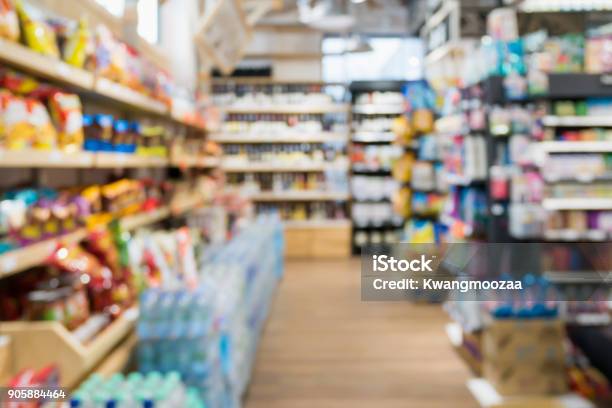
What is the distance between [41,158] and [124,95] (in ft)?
3.83

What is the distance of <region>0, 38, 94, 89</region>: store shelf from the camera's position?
2.07 meters

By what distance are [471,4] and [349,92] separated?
3032mm

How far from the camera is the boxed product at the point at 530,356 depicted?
3490 mm

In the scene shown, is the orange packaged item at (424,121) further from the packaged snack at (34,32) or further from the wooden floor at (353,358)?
the packaged snack at (34,32)

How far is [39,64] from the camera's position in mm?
2295

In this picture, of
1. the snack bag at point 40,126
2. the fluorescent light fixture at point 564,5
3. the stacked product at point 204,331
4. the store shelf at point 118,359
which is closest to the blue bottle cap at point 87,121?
the snack bag at point 40,126

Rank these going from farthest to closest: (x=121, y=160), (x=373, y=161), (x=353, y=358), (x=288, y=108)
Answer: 1. (x=288, y=108)
2. (x=373, y=161)
3. (x=353, y=358)
4. (x=121, y=160)

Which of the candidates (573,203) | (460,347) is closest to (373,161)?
(573,203)

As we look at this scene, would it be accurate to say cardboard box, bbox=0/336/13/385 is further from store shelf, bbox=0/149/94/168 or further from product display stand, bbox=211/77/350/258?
product display stand, bbox=211/77/350/258

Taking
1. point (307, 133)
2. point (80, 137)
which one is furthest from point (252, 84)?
point (80, 137)

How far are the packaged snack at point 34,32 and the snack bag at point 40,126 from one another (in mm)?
197

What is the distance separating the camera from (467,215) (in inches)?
190

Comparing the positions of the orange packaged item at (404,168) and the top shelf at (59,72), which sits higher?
the top shelf at (59,72)

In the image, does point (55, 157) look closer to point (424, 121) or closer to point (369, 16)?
point (424, 121)
